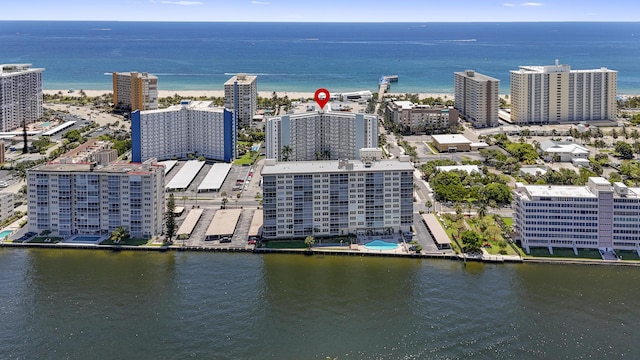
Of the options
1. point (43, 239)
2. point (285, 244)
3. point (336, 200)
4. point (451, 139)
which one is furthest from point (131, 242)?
point (451, 139)

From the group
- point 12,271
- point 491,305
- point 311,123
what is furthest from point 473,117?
point 12,271

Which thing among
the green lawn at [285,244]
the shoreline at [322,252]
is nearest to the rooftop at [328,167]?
the green lawn at [285,244]

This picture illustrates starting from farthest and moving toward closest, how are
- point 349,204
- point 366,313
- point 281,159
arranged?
point 281,159, point 349,204, point 366,313

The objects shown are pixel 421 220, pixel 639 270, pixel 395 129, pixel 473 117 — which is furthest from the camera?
pixel 473 117

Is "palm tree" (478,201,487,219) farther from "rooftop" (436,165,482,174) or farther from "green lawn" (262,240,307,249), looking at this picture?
"green lawn" (262,240,307,249)

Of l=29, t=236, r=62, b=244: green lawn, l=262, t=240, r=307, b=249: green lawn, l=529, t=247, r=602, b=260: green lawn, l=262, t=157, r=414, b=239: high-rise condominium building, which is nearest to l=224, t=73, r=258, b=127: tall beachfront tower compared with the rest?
l=262, t=157, r=414, b=239: high-rise condominium building

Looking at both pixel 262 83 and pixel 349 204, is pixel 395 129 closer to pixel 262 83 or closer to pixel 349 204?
pixel 349 204
